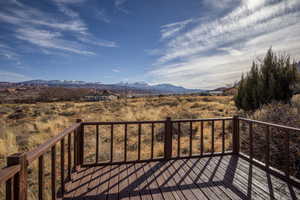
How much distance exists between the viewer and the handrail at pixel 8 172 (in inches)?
35.7

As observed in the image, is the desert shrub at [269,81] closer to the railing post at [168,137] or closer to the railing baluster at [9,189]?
the railing post at [168,137]

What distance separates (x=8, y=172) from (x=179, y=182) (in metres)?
2.30

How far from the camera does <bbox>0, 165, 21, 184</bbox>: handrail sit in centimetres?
91

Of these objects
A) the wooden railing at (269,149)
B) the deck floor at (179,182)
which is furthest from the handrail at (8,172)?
the wooden railing at (269,149)

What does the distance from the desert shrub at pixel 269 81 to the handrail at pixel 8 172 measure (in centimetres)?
701

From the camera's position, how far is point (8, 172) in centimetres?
97

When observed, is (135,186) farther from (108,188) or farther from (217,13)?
(217,13)

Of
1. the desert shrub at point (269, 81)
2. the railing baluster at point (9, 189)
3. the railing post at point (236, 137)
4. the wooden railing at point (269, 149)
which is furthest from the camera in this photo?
the desert shrub at point (269, 81)

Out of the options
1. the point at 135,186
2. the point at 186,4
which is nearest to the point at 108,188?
the point at 135,186

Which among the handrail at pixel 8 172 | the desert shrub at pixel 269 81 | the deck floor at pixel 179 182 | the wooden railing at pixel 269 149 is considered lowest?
the deck floor at pixel 179 182

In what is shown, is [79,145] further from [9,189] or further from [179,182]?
[9,189]

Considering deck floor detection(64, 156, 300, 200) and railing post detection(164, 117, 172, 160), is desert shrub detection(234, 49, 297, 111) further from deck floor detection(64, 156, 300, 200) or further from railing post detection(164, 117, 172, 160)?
railing post detection(164, 117, 172, 160)

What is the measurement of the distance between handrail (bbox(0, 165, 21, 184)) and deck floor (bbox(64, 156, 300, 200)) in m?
1.45

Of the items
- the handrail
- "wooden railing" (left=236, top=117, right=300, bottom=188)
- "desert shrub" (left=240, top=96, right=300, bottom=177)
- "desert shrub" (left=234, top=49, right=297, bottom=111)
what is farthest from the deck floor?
"desert shrub" (left=234, top=49, right=297, bottom=111)
